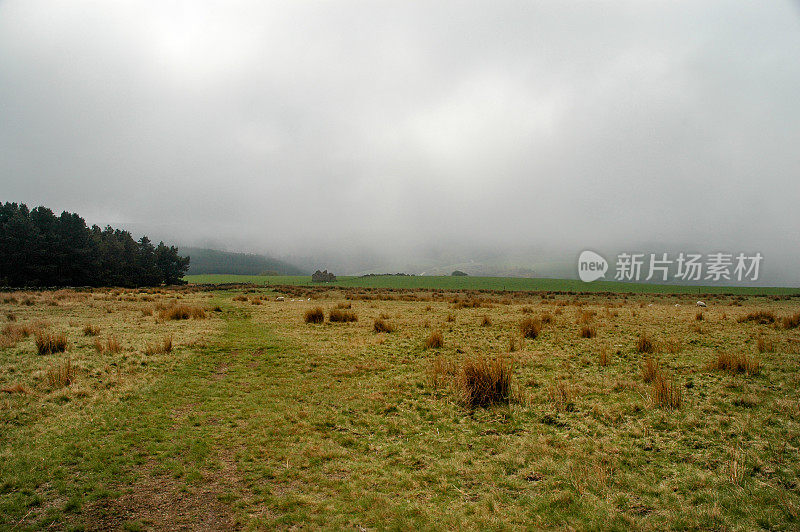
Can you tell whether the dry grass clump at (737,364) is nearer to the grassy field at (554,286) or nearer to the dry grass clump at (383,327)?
the dry grass clump at (383,327)

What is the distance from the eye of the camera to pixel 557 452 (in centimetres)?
607

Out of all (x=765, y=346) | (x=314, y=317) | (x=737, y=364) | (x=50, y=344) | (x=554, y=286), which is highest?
(x=554, y=286)

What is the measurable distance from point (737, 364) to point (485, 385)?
7.06m

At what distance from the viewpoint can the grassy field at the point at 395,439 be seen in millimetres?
4703

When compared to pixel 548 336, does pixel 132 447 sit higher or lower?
lower

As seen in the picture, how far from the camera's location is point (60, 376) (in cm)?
938

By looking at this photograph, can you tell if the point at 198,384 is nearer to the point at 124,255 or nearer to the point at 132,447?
the point at 132,447

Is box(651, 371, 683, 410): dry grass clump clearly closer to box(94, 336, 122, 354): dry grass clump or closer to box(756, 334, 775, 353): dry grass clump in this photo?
box(756, 334, 775, 353): dry grass clump

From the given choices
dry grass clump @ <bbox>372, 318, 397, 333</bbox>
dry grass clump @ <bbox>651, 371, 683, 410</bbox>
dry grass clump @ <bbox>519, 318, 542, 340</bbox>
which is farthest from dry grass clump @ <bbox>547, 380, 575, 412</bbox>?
dry grass clump @ <bbox>372, 318, 397, 333</bbox>

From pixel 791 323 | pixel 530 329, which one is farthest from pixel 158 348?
pixel 791 323

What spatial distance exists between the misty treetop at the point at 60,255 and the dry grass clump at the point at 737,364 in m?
79.6

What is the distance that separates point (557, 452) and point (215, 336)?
1578 centimetres

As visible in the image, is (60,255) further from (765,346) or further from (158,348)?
(765,346)

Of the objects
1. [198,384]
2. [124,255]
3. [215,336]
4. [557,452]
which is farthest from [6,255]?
[557,452]
